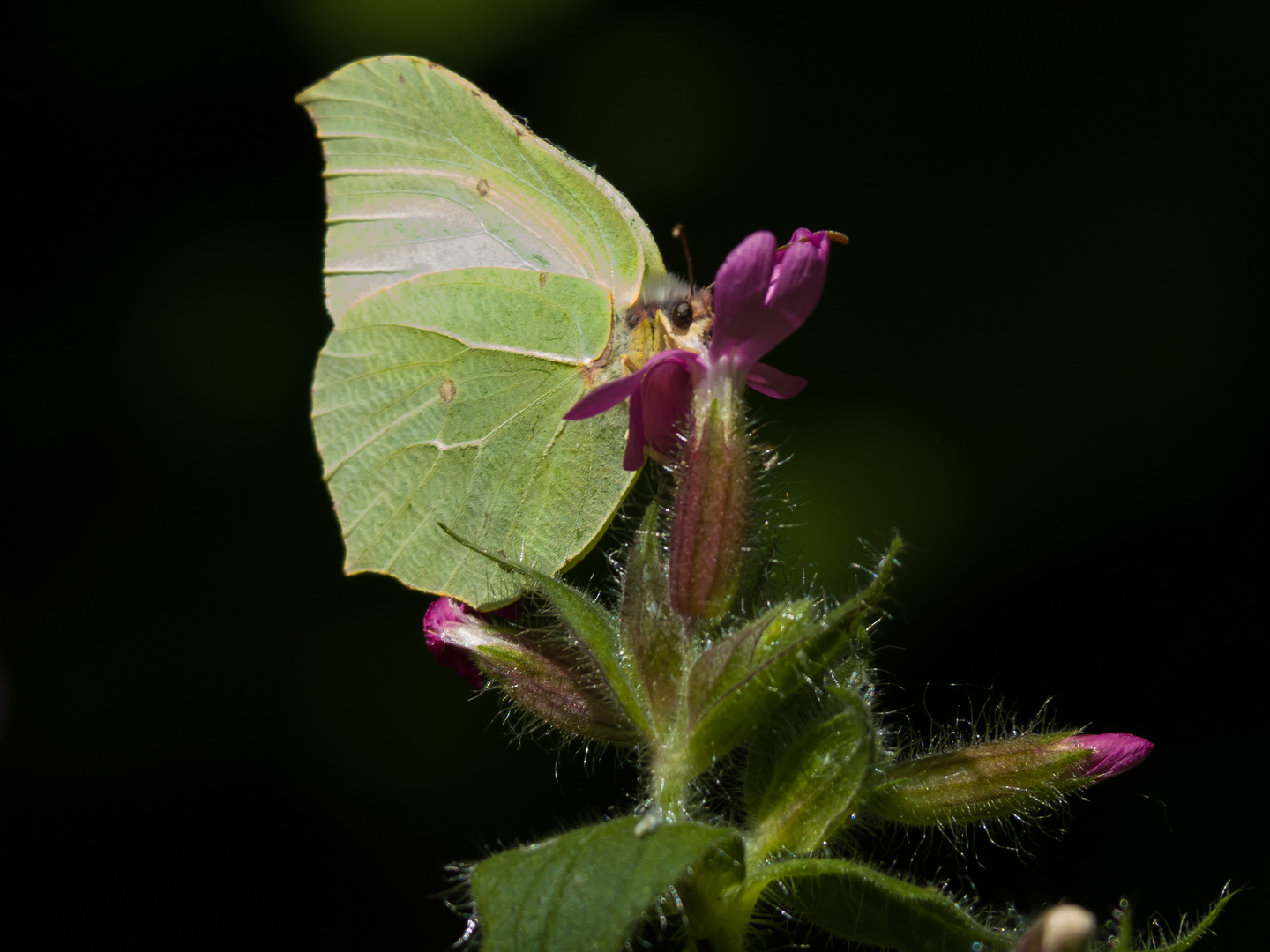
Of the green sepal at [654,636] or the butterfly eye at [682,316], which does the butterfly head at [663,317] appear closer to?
the butterfly eye at [682,316]

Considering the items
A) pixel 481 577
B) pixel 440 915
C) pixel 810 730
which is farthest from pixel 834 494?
pixel 440 915

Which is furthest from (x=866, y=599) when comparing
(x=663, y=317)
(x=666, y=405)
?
(x=663, y=317)

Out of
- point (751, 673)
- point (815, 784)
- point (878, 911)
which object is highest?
point (751, 673)

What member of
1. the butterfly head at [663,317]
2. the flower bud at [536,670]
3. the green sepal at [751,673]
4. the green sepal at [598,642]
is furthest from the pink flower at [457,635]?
the butterfly head at [663,317]

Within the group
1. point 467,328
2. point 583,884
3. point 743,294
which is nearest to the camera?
point 583,884

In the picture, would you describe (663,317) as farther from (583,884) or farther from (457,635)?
(583,884)

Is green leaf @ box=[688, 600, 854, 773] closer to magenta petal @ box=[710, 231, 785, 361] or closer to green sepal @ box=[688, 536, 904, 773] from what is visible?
green sepal @ box=[688, 536, 904, 773]
